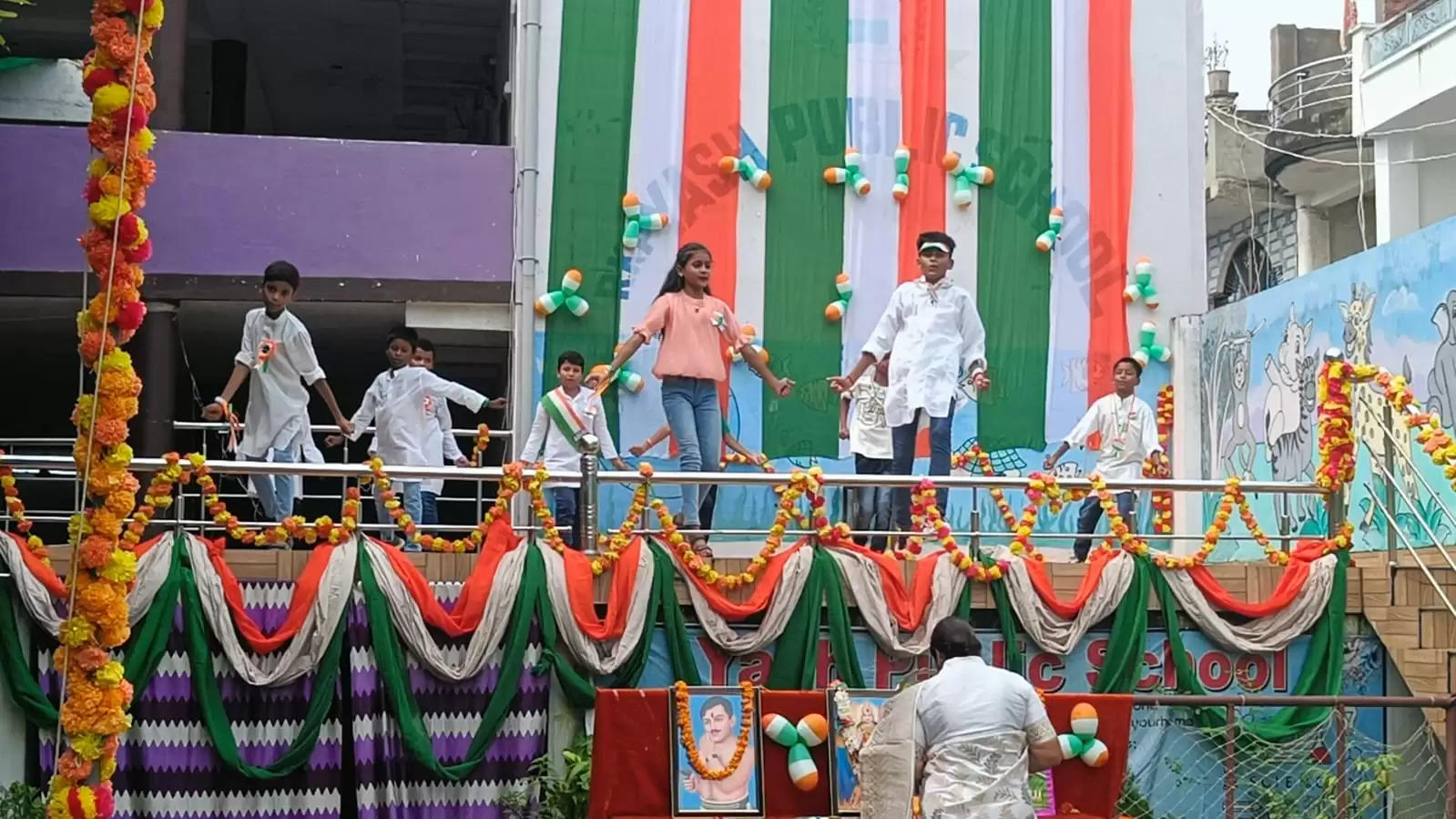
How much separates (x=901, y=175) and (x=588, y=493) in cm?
572

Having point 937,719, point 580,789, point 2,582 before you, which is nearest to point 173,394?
point 2,582

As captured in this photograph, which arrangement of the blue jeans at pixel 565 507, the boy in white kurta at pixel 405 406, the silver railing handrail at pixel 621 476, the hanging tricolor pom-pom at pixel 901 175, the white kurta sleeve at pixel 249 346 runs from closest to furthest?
the silver railing handrail at pixel 621 476, the white kurta sleeve at pixel 249 346, the blue jeans at pixel 565 507, the boy in white kurta at pixel 405 406, the hanging tricolor pom-pom at pixel 901 175

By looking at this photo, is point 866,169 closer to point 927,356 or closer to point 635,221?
point 635,221

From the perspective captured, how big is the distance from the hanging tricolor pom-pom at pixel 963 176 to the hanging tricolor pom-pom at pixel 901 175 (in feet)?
1.06

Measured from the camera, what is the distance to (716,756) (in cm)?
950

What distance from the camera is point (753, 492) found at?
14773mm

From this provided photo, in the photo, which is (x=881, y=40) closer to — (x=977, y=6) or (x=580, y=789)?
(x=977, y=6)

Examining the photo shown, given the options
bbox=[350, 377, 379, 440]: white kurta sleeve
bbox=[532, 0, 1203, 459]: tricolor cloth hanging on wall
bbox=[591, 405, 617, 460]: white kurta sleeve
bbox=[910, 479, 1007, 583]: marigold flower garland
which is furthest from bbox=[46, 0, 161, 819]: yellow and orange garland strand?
bbox=[532, 0, 1203, 459]: tricolor cloth hanging on wall

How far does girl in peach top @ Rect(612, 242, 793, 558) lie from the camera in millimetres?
11289

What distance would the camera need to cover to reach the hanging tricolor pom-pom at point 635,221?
578 inches

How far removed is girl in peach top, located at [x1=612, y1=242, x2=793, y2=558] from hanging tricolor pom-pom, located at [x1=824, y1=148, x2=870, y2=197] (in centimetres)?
366

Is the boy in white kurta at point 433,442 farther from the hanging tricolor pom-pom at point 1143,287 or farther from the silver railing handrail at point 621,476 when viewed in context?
the hanging tricolor pom-pom at point 1143,287

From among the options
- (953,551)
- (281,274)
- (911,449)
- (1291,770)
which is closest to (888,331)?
(911,449)

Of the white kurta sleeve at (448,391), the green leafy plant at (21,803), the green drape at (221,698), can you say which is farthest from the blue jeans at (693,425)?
the green leafy plant at (21,803)
